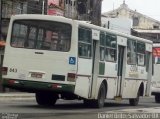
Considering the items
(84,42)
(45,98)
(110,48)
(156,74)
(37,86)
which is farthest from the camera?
(156,74)

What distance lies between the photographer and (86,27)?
22.6 meters

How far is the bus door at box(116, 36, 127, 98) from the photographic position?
85.1 feet

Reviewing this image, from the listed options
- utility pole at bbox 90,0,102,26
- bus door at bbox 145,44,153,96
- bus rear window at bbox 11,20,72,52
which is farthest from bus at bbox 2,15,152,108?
utility pole at bbox 90,0,102,26

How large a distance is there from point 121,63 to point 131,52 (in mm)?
1202

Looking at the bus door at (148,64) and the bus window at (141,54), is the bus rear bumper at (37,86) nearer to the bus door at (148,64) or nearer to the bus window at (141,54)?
the bus window at (141,54)

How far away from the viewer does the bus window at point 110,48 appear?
24.5 meters

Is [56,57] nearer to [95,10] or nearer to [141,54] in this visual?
[141,54]

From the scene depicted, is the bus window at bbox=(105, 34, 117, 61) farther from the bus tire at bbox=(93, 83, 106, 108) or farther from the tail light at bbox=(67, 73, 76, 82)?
the tail light at bbox=(67, 73, 76, 82)

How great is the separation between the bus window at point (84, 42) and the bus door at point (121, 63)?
126 inches

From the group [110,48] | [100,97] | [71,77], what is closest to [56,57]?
[71,77]

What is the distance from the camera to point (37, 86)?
853 inches

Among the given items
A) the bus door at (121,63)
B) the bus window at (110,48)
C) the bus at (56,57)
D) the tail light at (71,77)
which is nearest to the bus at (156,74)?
the bus door at (121,63)

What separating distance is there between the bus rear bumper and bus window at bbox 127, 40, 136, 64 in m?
6.14

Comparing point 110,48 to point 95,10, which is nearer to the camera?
point 110,48
